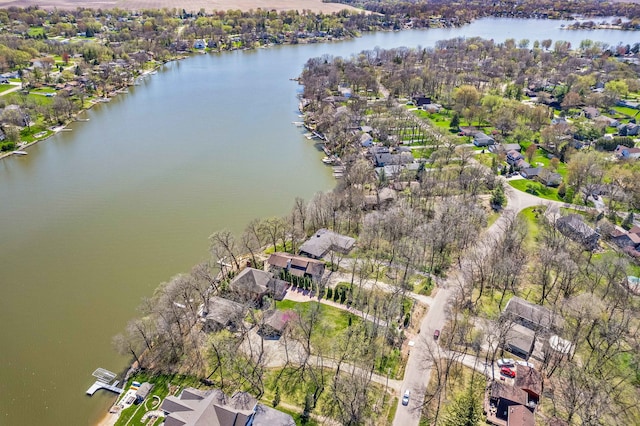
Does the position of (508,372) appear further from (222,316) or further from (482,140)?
(482,140)

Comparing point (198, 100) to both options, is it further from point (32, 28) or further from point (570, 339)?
point (32, 28)

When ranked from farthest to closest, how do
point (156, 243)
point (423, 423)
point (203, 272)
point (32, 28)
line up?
point (32, 28) → point (156, 243) → point (203, 272) → point (423, 423)

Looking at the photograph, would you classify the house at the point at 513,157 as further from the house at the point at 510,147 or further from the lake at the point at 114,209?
the lake at the point at 114,209

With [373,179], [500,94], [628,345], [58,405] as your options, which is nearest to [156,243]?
[58,405]

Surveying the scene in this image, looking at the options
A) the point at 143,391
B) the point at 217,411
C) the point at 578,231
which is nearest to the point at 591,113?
the point at 578,231

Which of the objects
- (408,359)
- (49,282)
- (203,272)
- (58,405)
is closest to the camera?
(58,405)

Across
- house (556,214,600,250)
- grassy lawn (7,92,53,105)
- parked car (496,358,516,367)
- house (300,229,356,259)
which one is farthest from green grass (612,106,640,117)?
grassy lawn (7,92,53,105)
